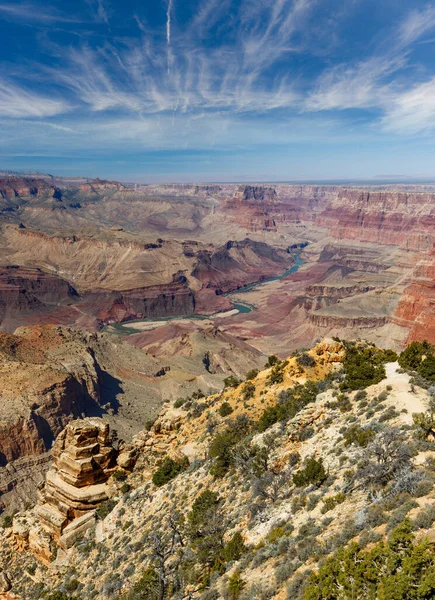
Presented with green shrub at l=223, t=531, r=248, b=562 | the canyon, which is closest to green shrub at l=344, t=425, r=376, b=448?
green shrub at l=223, t=531, r=248, b=562

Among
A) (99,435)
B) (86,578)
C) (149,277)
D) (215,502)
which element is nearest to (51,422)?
(99,435)

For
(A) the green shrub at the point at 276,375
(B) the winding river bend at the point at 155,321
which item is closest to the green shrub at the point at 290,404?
(A) the green shrub at the point at 276,375

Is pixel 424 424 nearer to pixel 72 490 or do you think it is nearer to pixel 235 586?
pixel 235 586

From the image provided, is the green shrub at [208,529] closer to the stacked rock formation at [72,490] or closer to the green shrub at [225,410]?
the green shrub at [225,410]

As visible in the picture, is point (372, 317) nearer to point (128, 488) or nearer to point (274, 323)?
point (274, 323)

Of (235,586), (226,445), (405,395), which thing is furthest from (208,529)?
(405,395)

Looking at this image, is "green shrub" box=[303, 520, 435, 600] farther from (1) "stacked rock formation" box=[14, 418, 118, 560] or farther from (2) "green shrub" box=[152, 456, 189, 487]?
(1) "stacked rock formation" box=[14, 418, 118, 560]

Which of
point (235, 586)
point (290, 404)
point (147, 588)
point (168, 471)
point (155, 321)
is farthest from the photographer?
point (155, 321)
